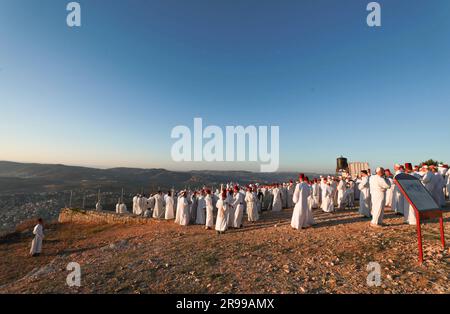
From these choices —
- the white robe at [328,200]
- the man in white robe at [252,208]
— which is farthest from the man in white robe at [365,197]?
the man in white robe at [252,208]

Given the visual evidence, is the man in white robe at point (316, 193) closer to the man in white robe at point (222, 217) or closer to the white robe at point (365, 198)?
the white robe at point (365, 198)

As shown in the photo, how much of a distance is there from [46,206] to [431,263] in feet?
175

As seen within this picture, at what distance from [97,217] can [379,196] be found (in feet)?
68.7

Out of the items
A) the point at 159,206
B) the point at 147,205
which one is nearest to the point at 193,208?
the point at 159,206

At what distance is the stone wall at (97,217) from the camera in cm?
1667

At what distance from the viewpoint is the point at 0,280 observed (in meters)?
8.74

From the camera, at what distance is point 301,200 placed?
32.0ft

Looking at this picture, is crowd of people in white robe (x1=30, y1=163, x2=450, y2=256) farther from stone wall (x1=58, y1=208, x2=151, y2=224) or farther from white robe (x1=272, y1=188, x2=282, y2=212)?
stone wall (x1=58, y1=208, x2=151, y2=224)

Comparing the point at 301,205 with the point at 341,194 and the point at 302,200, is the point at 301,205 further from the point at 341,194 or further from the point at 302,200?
the point at 341,194
